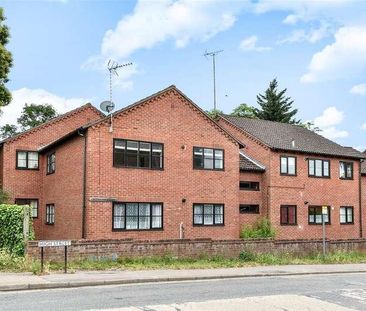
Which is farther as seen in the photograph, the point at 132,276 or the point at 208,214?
the point at 208,214

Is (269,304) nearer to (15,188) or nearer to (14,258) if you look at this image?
(14,258)

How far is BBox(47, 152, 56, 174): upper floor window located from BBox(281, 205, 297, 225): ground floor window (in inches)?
560

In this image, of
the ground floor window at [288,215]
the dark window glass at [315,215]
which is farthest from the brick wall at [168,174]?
the dark window glass at [315,215]

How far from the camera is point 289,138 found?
3741 cm

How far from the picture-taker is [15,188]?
3306 centimetres

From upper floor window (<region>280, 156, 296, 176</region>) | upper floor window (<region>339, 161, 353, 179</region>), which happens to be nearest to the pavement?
upper floor window (<region>280, 156, 296, 176</region>)

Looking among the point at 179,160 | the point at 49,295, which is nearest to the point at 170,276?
the point at 49,295

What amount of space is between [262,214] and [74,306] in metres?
22.7

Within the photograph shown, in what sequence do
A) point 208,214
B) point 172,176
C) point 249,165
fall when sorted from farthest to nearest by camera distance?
point 249,165
point 208,214
point 172,176

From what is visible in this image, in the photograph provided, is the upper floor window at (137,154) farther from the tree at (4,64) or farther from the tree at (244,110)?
the tree at (244,110)

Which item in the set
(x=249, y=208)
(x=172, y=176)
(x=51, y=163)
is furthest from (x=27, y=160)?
(x=249, y=208)

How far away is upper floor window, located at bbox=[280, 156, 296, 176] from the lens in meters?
34.5

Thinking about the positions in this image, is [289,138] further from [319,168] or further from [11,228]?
[11,228]

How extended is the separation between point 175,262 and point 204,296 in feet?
27.8
